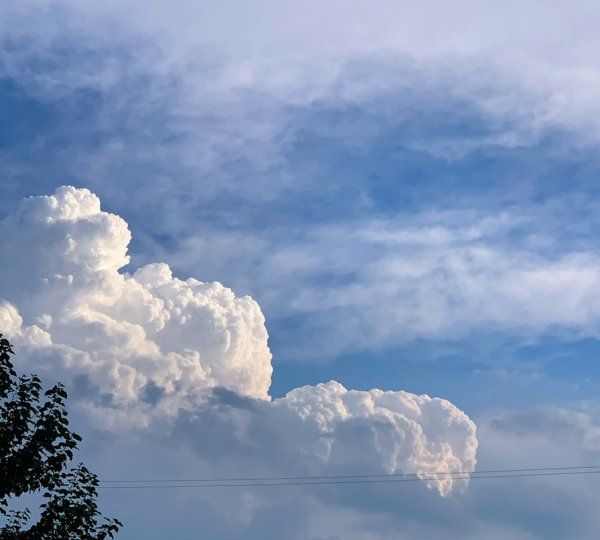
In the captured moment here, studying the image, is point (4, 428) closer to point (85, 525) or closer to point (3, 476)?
point (3, 476)

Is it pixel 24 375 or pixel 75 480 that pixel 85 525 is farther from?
pixel 24 375

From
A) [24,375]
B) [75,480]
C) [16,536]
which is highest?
[24,375]

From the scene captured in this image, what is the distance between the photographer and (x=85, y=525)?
1786 inches

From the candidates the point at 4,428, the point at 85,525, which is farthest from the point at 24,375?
the point at 85,525

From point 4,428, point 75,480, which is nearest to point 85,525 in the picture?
point 75,480

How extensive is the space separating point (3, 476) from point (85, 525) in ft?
12.4

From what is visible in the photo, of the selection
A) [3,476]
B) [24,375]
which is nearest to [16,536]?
[3,476]

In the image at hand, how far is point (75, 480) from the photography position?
45812 mm

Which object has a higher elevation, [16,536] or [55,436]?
[55,436]

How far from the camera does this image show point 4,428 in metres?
44.4

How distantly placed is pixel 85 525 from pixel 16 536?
296 cm

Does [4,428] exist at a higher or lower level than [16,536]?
higher

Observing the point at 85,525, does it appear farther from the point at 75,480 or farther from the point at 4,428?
the point at 4,428

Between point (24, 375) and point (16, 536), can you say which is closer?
point (16, 536)
